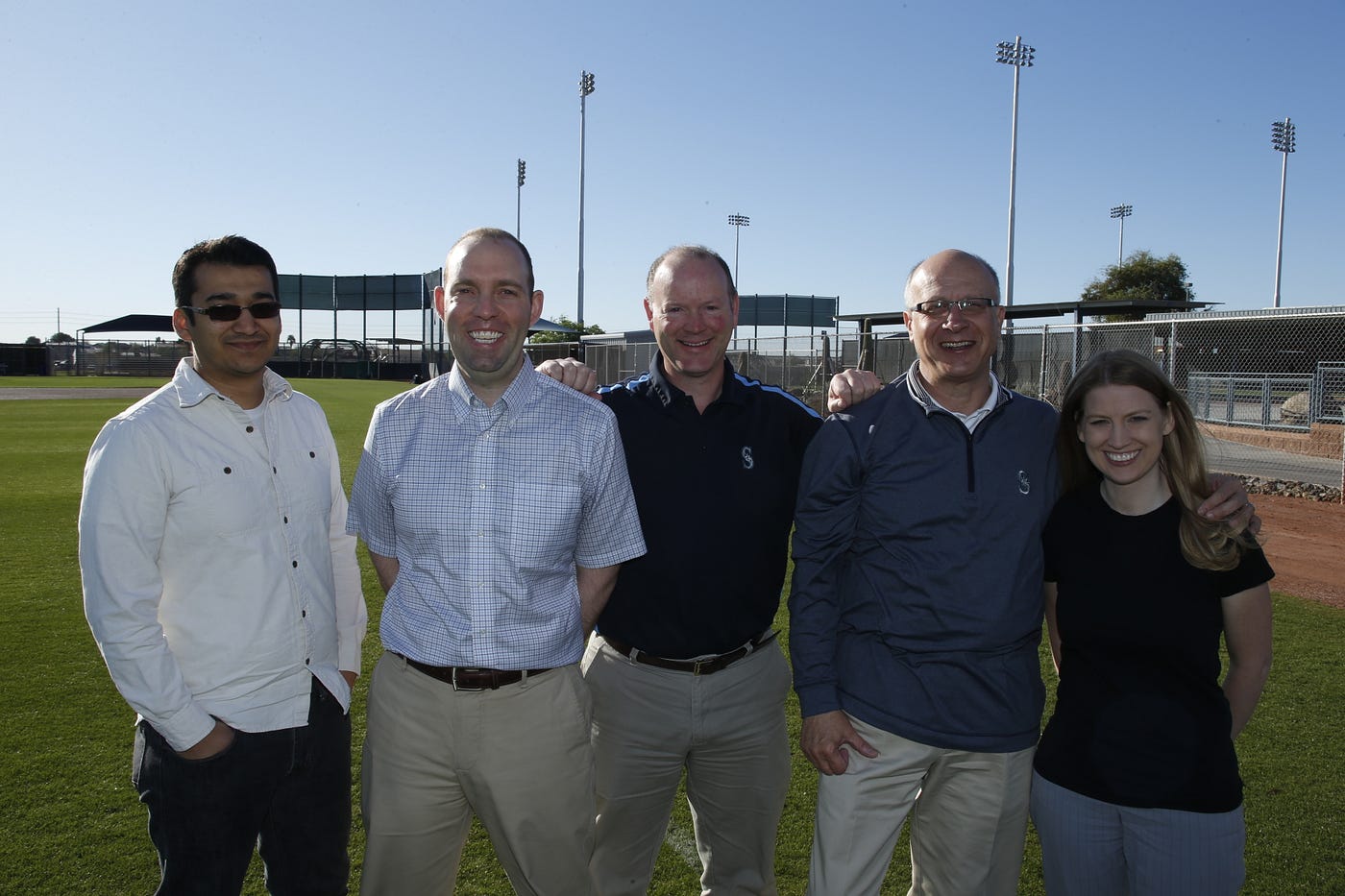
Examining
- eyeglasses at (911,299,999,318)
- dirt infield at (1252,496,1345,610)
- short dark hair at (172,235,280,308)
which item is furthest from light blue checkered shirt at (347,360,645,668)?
dirt infield at (1252,496,1345,610)

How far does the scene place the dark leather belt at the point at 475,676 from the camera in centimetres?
252

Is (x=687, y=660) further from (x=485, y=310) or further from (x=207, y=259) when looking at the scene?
(x=207, y=259)

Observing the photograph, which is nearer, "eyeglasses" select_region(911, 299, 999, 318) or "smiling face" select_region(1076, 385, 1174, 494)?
"smiling face" select_region(1076, 385, 1174, 494)

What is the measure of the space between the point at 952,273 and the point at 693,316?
854 mm

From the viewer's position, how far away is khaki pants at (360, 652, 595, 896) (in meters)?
2.53

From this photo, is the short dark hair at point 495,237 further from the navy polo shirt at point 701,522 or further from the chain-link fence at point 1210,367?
the chain-link fence at point 1210,367

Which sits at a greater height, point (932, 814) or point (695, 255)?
point (695, 255)

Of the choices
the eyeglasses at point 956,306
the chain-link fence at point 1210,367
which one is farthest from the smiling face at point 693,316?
the chain-link fence at point 1210,367

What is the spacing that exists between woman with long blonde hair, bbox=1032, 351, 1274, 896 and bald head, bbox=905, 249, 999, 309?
42 centimetres

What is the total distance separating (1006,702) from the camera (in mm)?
2582

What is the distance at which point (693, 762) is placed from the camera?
3100mm

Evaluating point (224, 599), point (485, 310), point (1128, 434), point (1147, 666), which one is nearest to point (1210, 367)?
point (1128, 434)

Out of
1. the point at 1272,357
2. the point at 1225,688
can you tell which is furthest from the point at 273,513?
the point at 1272,357

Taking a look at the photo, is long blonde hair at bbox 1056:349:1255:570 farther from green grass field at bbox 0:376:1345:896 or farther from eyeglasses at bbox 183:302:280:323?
eyeglasses at bbox 183:302:280:323
